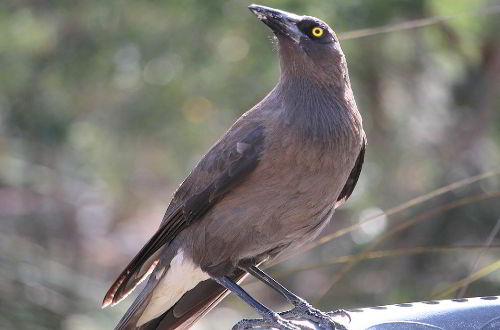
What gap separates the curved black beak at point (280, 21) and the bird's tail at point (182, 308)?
1.14m

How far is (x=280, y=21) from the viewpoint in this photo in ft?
13.1

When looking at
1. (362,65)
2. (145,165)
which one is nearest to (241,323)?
(362,65)

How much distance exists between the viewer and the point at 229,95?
744 centimetres

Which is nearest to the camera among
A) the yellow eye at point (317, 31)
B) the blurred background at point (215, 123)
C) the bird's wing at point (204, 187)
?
the bird's wing at point (204, 187)

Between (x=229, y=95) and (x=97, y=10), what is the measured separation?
1.28 meters

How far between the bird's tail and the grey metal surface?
1303mm

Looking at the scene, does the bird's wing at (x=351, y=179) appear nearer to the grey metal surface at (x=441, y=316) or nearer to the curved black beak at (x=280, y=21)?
the curved black beak at (x=280, y=21)

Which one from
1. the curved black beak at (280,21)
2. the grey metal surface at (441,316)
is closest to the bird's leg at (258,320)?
the grey metal surface at (441,316)

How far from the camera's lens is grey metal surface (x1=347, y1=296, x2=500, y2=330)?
3043mm

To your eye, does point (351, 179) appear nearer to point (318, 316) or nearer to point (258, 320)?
point (318, 316)

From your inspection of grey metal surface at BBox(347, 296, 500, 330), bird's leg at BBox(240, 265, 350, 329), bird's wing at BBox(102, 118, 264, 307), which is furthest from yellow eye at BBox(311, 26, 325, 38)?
grey metal surface at BBox(347, 296, 500, 330)

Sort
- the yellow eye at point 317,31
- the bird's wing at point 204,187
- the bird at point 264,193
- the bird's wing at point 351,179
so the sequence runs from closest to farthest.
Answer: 1. the bird at point 264,193
2. the bird's wing at point 204,187
3. the yellow eye at point 317,31
4. the bird's wing at point 351,179

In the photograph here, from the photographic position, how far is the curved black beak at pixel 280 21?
3920 millimetres

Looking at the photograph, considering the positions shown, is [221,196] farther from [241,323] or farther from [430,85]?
[430,85]
